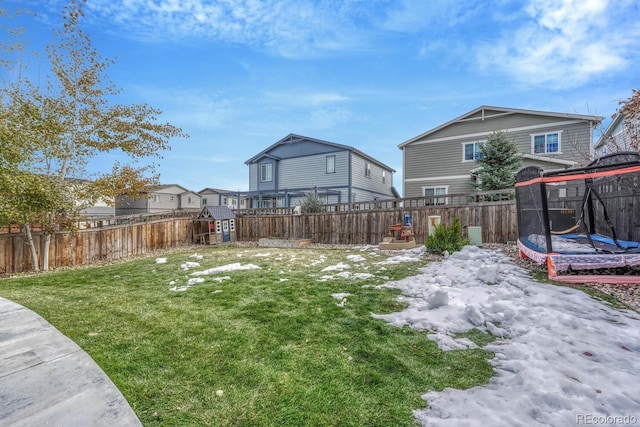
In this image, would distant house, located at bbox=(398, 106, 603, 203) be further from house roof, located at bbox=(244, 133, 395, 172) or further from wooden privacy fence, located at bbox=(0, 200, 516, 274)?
wooden privacy fence, located at bbox=(0, 200, 516, 274)

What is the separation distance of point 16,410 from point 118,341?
0.93m

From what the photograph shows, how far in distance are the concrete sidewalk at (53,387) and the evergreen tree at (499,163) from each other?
1365 centimetres

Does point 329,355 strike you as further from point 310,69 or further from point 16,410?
point 310,69

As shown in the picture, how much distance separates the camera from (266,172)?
65.3ft

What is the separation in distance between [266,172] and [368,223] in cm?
1167

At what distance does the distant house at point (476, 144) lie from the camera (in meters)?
12.4

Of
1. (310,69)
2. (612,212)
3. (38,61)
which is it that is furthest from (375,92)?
(38,61)

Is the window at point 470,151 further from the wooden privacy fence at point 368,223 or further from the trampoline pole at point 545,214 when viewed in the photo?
the trampoline pole at point 545,214

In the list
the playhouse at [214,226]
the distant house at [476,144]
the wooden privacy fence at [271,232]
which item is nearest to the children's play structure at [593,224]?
the wooden privacy fence at [271,232]

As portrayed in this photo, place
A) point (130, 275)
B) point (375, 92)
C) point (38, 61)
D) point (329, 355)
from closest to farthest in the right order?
point (329, 355) → point (130, 275) → point (38, 61) → point (375, 92)

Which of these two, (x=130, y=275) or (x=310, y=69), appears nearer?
(x=130, y=275)

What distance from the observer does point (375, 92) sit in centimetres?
1470

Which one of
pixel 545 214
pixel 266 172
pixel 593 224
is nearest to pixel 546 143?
pixel 593 224

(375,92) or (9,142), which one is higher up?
(375,92)
